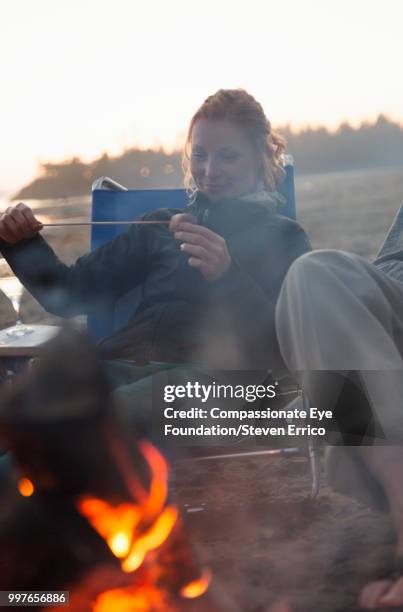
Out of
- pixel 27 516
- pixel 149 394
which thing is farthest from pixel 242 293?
pixel 27 516

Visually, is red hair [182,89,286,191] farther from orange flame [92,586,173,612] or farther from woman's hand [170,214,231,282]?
orange flame [92,586,173,612]

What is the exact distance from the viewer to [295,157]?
812cm

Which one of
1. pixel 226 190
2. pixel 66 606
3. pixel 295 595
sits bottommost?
pixel 295 595

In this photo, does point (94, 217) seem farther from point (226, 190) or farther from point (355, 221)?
point (355, 221)

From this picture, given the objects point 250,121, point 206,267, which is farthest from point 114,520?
point 250,121

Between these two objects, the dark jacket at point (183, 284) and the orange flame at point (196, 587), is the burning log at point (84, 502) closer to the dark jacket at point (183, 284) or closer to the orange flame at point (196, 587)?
the orange flame at point (196, 587)

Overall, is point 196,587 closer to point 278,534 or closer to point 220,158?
point 278,534

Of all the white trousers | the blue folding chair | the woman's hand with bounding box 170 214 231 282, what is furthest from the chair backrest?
the white trousers

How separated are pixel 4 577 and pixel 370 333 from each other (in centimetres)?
79

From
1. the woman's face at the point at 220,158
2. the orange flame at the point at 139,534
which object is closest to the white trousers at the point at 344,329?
the orange flame at the point at 139,534

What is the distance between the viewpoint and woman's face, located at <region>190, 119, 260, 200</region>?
7.22 feet

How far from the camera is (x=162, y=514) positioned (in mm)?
1321

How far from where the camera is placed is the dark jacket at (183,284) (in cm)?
196

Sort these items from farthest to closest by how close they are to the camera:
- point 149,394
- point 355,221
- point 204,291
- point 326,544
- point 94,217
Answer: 1. point 355,221
2. point 94,217
3. point 204,291
4. point 149,394
5. point 326,544
